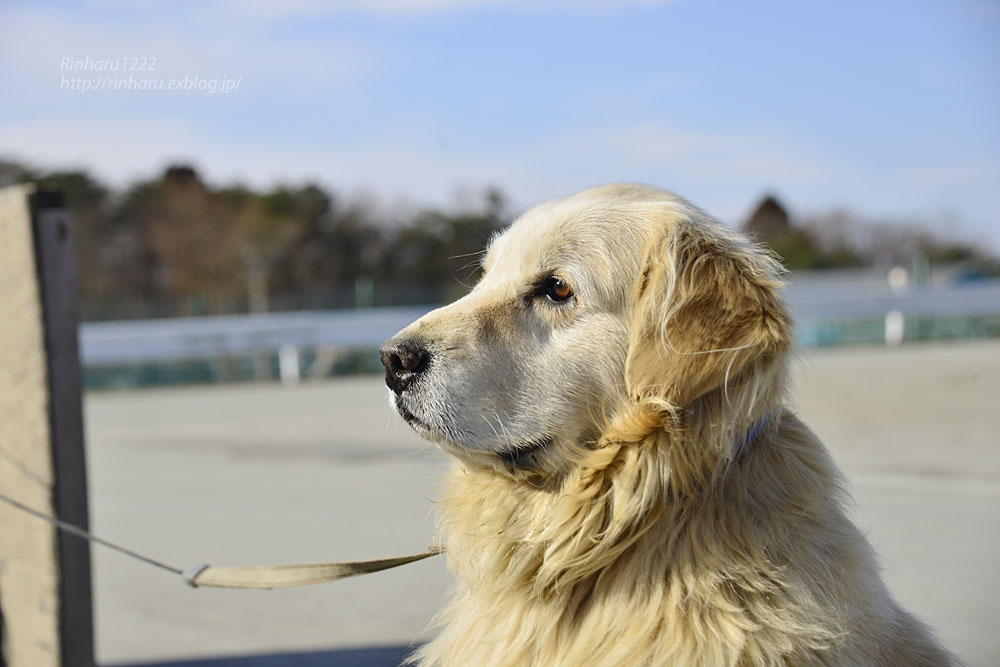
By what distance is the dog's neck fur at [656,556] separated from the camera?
230cm

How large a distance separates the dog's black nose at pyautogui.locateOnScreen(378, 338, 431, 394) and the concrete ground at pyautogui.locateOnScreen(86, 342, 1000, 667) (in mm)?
547

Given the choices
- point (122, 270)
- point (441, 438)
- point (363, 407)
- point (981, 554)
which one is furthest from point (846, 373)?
point (122, 270)

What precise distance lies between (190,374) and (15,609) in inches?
661

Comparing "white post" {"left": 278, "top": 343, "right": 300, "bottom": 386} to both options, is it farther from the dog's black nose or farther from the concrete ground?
the dog's black nose

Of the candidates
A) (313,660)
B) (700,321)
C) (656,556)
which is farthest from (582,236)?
(313,660)

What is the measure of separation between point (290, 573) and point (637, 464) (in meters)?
1.39

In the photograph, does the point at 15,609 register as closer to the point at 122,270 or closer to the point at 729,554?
the point at 729,554

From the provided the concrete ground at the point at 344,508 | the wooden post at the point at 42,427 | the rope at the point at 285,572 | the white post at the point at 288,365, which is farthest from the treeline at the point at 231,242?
the rope at the point at 285,572

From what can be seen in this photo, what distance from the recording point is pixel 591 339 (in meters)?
2.65

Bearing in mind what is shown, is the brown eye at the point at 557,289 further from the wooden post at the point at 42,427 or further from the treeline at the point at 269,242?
the treeline at the point at 269,242

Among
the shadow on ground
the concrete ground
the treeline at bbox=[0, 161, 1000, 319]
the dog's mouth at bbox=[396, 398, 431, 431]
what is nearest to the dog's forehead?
the dog's mouth at bbox=[396, 398, 431, 431]

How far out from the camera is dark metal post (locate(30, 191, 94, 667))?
3.66 m

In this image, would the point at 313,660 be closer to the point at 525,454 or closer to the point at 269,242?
the point at 525,454

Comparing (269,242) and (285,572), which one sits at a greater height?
(269,242)
